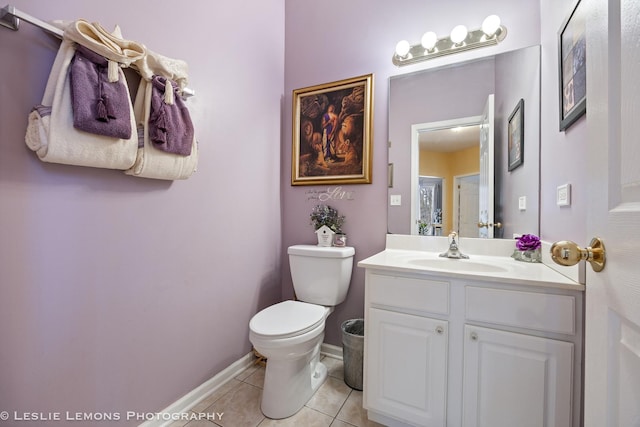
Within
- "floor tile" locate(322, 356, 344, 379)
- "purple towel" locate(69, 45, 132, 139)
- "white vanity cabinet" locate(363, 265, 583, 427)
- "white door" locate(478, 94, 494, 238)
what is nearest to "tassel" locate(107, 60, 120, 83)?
"purple towel" locate(69, 45, 132, 139)

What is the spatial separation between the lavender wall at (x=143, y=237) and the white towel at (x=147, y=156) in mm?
97

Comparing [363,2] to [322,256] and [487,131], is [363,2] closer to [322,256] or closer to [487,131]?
[487,131]

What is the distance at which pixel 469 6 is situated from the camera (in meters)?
1.58

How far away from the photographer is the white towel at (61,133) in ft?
2.86

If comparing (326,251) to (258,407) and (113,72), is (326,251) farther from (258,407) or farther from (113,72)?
(113,72)

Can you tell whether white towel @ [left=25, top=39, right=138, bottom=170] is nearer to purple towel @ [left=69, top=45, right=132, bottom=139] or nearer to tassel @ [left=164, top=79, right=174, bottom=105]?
purple towel @ [left=69, top=45, right=132, bottom=139]

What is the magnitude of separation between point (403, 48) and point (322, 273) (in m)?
1.47

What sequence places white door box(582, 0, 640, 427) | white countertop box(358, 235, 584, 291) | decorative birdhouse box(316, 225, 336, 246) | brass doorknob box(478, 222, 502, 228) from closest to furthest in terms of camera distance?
white door box(582, 0, 640, 427) → white countertop box(358, 235, 584, 291) → brass doorknob box(478, 222, 502, 228) → decorative birdhouse box(316, 225, 336, 246)

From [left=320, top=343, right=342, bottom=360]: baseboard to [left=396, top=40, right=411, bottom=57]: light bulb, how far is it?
1.98m

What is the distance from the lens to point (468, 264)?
142 centimetres

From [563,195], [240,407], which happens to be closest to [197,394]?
[240,407]

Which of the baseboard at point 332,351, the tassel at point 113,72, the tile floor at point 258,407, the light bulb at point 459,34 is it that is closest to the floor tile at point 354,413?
the tile floor at point 258,407

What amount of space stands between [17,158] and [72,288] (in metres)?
0.48

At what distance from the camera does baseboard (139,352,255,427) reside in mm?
1294
